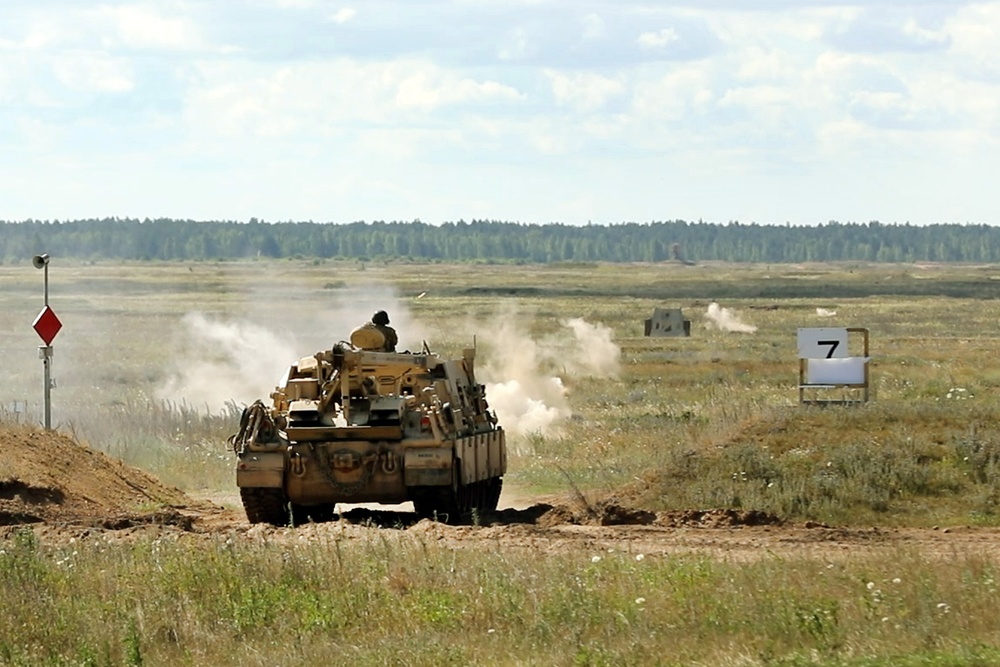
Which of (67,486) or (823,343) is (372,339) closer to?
(67,486)

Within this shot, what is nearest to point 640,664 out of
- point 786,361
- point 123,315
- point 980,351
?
point 786,361

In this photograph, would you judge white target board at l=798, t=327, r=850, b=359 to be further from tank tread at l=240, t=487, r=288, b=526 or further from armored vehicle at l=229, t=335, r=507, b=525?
tank tread at l=240, t=487, r=288, b=526

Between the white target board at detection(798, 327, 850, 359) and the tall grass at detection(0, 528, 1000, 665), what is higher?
the white target board at detection(798, 327, 850, 359)

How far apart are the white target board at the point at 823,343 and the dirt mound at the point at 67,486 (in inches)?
371

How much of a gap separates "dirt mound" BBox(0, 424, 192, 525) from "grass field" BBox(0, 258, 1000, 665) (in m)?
3.45

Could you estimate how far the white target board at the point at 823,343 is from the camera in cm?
2919

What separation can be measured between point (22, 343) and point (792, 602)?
184 feet

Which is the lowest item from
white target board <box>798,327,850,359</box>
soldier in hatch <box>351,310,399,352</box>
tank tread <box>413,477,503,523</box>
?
tank tread <box>413,477,503,523</box>

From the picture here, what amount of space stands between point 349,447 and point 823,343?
30.2 feet

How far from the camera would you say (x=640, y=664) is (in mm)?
12680

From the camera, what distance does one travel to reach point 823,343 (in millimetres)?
29375

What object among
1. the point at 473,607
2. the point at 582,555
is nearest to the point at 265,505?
the point at 582,555

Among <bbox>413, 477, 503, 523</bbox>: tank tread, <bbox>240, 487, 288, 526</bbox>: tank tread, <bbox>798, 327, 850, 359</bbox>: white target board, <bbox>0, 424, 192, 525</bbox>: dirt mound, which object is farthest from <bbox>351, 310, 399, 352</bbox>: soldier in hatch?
<bbox>798, 327, 850, 359</bbox>: white target board

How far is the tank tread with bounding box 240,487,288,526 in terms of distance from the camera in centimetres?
2308
